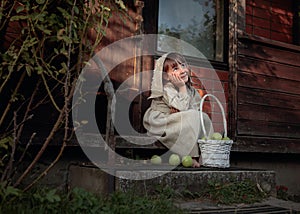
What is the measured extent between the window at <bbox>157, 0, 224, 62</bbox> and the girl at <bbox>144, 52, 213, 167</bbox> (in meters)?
1.60

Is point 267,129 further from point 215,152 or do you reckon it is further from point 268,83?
point 215,152

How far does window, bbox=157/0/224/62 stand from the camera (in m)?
6.13

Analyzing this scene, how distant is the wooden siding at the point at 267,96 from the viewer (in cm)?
533

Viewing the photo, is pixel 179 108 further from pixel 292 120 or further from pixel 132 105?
pixel 292 120

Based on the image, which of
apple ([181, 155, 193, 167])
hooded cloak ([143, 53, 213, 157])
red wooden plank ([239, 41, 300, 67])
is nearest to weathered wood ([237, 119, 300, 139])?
red wooden plank ([239, 41, 300, 67])

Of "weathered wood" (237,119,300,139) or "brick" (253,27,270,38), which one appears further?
"brick" (253,27,270,38)

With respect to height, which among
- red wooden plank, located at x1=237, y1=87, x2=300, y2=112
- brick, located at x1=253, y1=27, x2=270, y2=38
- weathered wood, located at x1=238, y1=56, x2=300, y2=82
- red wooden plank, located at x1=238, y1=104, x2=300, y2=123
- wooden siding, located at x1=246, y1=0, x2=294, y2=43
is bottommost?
red wooden plank, located at x1=238, y1=104, x2=300, y2=123

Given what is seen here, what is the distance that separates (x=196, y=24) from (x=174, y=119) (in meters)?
2.70

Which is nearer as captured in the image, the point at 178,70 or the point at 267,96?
the point at 178,70

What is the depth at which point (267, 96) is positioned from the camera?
5.62 meters

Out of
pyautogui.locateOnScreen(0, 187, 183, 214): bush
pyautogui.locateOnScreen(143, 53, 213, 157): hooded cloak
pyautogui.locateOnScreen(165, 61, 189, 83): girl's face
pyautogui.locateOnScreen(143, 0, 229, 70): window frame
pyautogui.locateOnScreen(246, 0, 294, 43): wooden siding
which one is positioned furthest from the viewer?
pyautogui.locateOnScreen(246, 0, 294, 43): wooden siding

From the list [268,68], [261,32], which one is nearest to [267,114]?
[268,68]

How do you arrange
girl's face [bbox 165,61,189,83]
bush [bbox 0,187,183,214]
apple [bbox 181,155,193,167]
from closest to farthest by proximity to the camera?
bush [bbox 0,187,183,214] → apple [bbox 181,155,193,167] → girl's face [bbox 165,61,189,83]

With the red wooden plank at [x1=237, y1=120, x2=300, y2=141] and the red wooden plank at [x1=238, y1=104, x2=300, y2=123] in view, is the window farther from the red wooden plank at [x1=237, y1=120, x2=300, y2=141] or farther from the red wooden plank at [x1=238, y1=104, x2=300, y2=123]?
the red wooden plank at [x1=237, y1=120, x2=300, y2=141]
